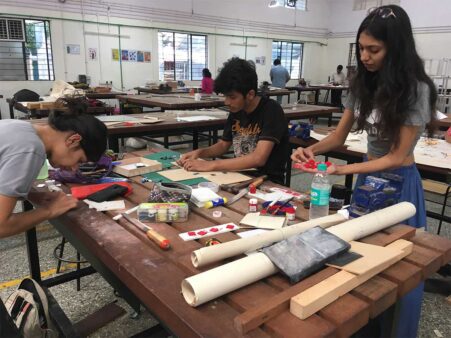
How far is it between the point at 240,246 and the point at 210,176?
0.84 metres

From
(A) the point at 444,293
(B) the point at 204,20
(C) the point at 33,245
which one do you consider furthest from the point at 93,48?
(A) the point at 444,293

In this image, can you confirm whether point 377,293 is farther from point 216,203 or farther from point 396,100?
point 396,100

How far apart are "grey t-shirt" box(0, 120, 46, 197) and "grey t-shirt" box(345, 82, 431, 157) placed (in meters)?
1.23

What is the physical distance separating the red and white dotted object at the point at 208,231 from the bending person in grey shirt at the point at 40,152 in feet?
1.40

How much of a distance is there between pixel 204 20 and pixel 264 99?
26.2ft

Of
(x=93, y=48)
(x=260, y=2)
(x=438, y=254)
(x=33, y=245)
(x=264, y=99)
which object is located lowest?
(x=33, y=245)

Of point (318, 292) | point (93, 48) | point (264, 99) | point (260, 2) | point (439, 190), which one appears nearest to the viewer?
point (318, 292)

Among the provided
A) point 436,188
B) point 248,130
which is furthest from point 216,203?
point 436,188

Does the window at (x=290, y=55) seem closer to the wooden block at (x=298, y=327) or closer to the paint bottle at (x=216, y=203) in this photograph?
the paint bottle at (x=216, y=203)

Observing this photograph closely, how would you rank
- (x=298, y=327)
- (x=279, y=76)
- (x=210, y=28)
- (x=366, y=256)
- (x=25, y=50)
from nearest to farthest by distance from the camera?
(x=298, y=327) < (x=366, y=256) < (x=25, y=50) < (x=210, y=28) < (x=279, y=76)

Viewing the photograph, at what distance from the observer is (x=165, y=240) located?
106 cm

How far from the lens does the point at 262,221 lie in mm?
1239

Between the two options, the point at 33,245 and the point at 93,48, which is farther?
the point at 93,48

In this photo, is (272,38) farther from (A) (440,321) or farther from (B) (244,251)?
(B) (244,251)
